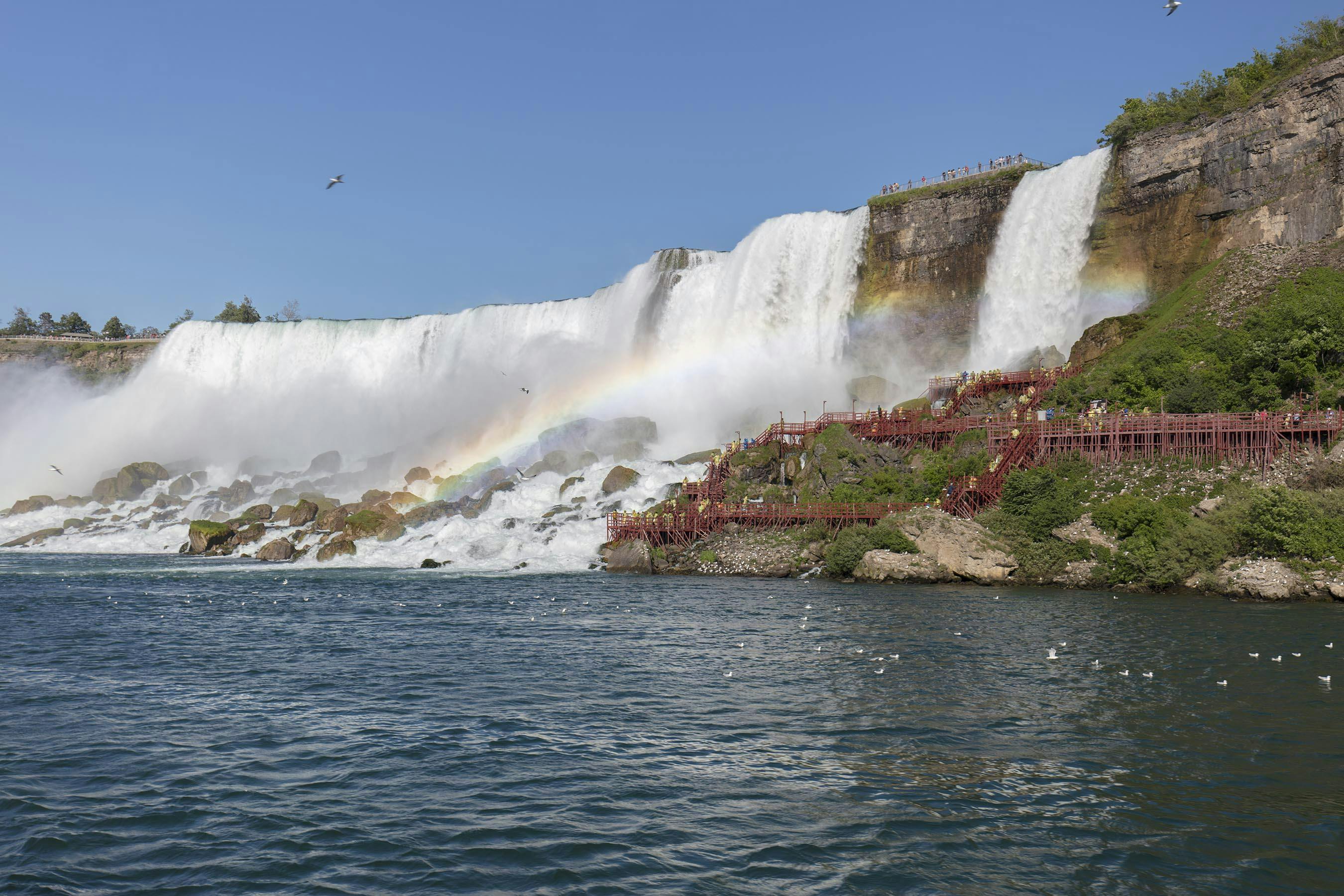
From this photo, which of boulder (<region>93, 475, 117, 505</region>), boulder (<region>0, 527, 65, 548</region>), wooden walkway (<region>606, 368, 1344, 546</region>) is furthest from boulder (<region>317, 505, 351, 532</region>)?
boulder (<region>93, 475, 117, 505</region>)

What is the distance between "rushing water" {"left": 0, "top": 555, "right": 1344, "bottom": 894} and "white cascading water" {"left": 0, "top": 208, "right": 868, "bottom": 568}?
2453 centimetres

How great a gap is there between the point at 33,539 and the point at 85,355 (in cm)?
5077

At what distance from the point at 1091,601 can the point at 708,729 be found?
18.9m

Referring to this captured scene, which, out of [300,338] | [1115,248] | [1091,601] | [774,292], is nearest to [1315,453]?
[1091,601]

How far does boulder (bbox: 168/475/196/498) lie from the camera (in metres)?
76.8

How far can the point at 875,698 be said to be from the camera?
1800 cm

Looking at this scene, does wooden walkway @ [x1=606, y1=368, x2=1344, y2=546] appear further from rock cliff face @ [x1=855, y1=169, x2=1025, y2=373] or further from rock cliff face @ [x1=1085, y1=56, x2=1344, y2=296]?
rock cliff face @ [x1=855, y1=169, x2=1025, y2=373]

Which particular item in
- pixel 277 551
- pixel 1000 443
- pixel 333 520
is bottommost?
pixel 277 551

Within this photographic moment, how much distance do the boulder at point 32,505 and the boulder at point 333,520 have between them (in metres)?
32.5

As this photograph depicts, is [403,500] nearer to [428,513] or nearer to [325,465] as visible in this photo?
[428,513]

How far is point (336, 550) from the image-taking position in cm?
5191

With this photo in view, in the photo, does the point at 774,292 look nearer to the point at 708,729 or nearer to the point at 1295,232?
the point at 1295,232

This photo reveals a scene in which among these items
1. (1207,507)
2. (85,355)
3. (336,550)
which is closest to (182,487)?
(336,550)

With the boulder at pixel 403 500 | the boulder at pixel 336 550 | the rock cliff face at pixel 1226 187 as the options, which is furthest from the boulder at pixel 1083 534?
the boulder at pixel 403 500
